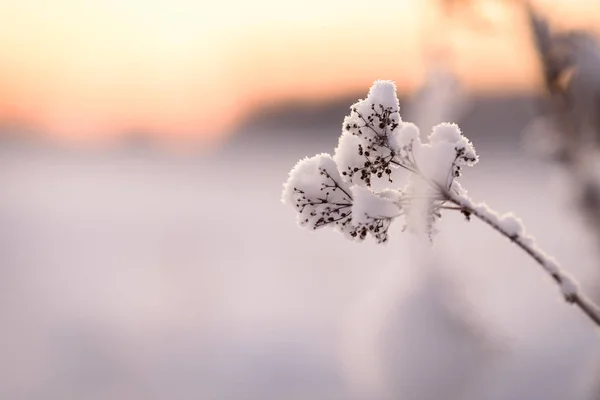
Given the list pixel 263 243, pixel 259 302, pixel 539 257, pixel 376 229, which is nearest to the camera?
pixel 539 257

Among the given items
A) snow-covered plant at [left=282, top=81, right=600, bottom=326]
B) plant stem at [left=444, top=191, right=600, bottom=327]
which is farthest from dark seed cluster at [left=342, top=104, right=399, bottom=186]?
plant stem at [left=444, top=191, right=600, bottom=327]

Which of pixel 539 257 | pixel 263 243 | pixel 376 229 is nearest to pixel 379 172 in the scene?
pixel 376 229

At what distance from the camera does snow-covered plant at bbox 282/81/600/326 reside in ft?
4.35

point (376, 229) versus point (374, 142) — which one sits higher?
point (374, 142)

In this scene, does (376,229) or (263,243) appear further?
(263,243)

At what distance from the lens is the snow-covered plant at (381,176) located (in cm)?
133

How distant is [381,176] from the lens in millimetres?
1348

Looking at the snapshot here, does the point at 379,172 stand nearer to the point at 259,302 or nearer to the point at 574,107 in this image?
the point at 574,107

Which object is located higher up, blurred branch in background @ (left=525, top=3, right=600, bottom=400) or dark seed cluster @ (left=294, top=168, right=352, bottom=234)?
blurred branch in background @ (left=525, top=3, right=600, bottom=400)

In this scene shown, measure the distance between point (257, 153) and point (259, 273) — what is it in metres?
12.9

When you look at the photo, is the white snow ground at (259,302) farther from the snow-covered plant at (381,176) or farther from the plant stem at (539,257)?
the snow-covered plant at (381,176)

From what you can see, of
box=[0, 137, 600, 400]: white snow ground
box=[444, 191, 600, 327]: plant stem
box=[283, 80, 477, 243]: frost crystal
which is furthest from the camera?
box=[0, 137, 600, 400]: white snow ground

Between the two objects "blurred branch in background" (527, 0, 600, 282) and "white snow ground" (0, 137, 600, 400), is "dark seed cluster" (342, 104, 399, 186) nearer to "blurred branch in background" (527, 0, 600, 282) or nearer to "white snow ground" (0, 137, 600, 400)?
"white snow ground" (0, 137, 600, 400)

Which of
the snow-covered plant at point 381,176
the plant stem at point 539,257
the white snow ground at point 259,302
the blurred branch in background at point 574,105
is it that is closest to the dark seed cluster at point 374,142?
the snow-covered plant at point 381,176
